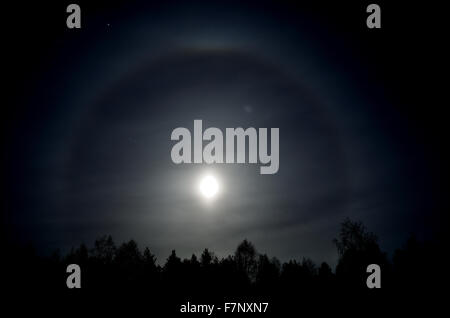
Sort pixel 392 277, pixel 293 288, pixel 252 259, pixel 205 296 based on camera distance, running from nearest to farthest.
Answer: pixel 392 277, pixel 293 288, pixel 205 296, pixel 252 259

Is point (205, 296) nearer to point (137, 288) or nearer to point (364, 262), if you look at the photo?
point (137, 288)

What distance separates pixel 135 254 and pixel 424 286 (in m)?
78.1

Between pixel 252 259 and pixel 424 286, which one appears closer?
pixel 424 286

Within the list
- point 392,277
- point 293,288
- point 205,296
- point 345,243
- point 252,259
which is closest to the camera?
point 392,277

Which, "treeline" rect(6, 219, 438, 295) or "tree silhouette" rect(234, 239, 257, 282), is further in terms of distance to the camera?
"tree silhouette" rect(234, 239, 257, 282)

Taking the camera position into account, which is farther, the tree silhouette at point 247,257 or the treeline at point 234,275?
the tree silhouette at point 247,257

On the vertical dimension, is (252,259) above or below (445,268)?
below

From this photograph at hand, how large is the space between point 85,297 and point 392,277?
125 ft

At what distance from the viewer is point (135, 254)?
4281 inches

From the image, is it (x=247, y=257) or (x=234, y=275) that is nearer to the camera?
(x=234, y=275)
